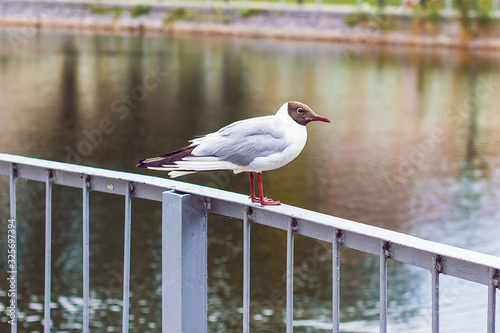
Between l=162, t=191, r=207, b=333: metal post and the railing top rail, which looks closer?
the railing top rail

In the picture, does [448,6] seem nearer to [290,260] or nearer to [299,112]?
[299,112]

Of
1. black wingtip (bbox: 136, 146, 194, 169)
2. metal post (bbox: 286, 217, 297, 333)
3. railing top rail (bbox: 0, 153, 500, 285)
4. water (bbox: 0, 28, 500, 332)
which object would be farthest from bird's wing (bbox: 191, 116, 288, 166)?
water (bbox: 0, 28, 500, 332)

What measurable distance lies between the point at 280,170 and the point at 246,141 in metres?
11.8

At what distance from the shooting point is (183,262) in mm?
3047

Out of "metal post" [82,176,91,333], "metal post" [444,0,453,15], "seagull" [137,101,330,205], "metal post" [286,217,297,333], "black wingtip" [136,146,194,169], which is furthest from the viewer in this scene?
"metal post" [444,0,453,15]

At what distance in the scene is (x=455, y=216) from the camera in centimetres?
1223

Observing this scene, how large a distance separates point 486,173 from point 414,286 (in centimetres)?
671

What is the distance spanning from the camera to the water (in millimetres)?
8734

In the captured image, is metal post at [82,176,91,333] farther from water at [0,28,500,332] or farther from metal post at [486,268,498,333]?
water at [0,28,500,332]

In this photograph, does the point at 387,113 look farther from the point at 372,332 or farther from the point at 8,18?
the point at 8,18

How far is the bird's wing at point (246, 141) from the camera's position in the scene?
3367 millimetres

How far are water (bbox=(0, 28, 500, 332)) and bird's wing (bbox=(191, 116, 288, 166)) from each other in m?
4.77

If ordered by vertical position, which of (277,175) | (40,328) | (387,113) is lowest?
(40,328)

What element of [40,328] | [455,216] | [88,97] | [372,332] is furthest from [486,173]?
[88,97]
